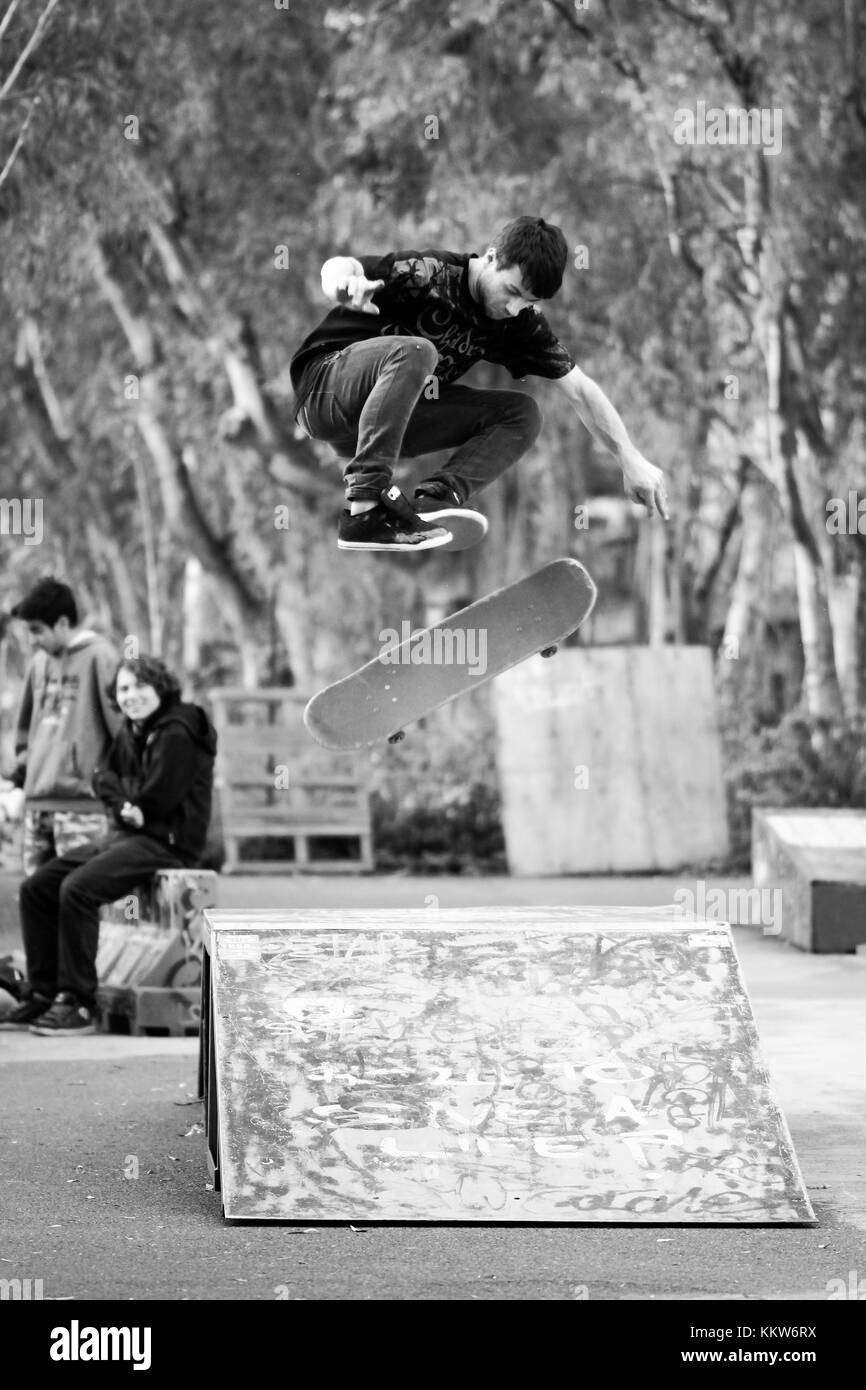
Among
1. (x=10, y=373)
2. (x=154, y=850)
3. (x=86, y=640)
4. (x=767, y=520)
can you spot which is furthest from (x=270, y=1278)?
(x=10, y=373)

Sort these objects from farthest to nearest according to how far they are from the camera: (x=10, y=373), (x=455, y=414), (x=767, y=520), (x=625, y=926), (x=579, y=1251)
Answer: (x=10, y=373)
(x=767, y=520)
(x=455, y=414)
(x=625, y=926)
(x=579, y=1251)

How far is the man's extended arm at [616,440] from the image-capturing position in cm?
728

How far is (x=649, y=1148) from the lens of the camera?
6047 millimetres

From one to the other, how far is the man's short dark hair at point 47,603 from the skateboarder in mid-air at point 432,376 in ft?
9.45

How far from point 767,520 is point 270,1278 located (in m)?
20.2

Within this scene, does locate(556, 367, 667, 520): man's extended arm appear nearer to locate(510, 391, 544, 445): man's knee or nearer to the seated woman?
locate(510, 391, 544, 445): man's knee

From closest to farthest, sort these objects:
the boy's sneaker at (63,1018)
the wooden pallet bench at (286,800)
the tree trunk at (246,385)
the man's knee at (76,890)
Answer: the man's knee at (76,890) → the boy's sneaker at (63,1018) → the wooden pallet bench at (286,800) → the tree trunk at (246,385)

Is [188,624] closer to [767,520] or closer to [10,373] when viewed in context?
[10,373]

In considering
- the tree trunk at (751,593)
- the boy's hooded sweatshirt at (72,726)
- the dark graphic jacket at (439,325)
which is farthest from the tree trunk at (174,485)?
the dark graphic jacket at (439,325)

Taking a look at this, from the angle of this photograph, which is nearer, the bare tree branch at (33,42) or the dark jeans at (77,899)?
the dark jeans at (77,899)

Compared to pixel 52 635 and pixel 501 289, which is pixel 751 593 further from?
pixel 501 289

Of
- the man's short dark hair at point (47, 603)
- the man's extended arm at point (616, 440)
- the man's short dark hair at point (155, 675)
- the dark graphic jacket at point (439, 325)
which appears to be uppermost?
the dark graphic jacket at point (439, 325)

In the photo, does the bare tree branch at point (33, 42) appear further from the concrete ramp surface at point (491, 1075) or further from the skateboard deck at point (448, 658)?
the concrete ramp surface at point (491, 1075)

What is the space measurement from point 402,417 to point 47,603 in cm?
363
